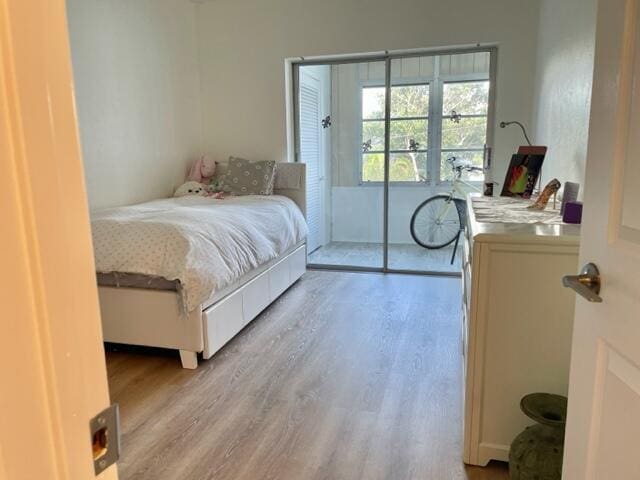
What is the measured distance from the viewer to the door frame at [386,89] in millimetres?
3969

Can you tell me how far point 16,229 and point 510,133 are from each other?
4165 mm

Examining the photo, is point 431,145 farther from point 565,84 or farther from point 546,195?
point 546,195

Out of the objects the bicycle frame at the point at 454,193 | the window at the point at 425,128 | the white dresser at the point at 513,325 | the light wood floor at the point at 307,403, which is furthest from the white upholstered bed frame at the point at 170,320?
the bicycle frame at the point at 454,193

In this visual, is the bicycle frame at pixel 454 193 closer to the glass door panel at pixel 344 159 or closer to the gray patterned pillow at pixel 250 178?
the glass door panel at pixel 344 159

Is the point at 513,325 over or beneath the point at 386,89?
beneath

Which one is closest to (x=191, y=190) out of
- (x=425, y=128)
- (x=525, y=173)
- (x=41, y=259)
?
(x=425, y=128)

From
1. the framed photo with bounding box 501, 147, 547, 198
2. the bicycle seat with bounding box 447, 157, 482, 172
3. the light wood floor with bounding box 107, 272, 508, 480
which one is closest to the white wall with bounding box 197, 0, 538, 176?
the bicycle seat with bounding box 447, 157, 482, 172

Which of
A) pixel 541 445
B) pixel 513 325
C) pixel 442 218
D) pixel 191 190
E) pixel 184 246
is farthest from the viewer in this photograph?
pixel 442 218

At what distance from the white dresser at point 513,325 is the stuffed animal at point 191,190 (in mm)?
3000

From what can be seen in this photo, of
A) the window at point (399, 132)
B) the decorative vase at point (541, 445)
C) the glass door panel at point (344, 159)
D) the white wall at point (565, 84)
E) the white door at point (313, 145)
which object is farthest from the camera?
the white door at point (313, 145)

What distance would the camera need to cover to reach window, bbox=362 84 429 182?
4340mm

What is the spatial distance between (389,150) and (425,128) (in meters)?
0.40

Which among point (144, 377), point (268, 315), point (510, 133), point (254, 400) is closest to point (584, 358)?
point (254, 400)

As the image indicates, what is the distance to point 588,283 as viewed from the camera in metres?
0.91
